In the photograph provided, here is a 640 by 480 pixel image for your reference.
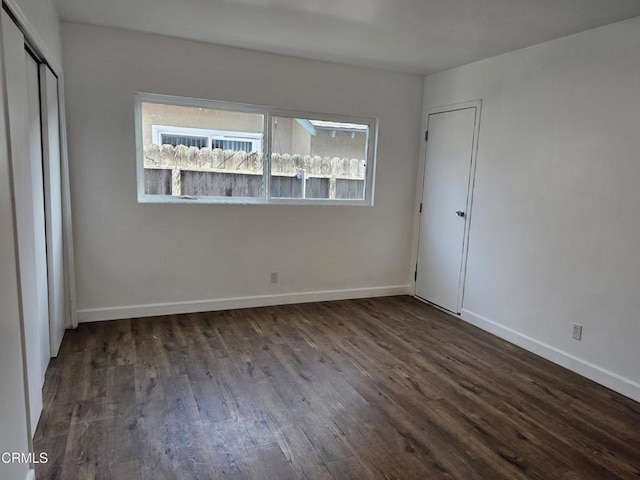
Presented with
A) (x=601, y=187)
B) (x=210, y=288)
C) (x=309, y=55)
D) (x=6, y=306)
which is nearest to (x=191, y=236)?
(x=210, y=288)

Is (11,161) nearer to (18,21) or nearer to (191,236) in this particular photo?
(18,21)

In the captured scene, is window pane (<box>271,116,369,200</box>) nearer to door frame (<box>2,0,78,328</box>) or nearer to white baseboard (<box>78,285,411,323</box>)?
white baseboard (<box>78,285,411,323</box>)

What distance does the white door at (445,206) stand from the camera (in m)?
4.02

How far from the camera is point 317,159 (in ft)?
14.2

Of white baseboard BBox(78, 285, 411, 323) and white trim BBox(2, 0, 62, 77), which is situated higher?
white trim BBox(2, 0, 62, 77)

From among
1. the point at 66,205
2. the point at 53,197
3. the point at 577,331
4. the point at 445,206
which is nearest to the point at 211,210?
the point at 66,205

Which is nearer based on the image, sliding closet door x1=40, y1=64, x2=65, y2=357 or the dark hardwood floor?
the dark hardwood floor

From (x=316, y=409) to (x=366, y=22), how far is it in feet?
8.83

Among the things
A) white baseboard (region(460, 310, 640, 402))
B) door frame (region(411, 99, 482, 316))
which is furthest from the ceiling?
white baseboard (region(460, 310, 640, 402))

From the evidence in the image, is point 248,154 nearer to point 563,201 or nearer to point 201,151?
point 201,151

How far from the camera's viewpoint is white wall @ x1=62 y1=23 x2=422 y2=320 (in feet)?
11.1

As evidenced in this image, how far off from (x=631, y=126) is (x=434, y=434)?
2.37m

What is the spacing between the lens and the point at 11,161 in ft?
5.24

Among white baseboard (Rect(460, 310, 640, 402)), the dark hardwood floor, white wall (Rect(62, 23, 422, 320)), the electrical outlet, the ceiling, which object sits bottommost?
the dark hardwood floor
